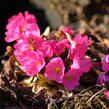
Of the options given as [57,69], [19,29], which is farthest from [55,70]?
[19,29]

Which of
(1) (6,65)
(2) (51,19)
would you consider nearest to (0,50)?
(2) (51,19)

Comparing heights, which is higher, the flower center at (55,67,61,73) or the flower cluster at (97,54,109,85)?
the flower center at (55,67,61,73)

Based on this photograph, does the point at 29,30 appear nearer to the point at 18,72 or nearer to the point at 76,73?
the point at 18,72

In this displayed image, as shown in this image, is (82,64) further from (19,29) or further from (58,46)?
(19,29)

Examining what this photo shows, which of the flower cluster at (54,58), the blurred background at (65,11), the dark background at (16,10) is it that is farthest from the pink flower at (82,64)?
the blurred background at (65,11)

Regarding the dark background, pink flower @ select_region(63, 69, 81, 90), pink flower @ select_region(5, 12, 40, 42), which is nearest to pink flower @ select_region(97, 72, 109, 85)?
pink flower @ select_region(63, 69, 81, 90)

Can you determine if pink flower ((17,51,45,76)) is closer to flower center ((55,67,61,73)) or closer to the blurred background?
flower center ((55,67,61,73))

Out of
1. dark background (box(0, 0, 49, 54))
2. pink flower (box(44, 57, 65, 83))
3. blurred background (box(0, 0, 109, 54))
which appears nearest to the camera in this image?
pink flower (box(44, 57, 65, 83))
